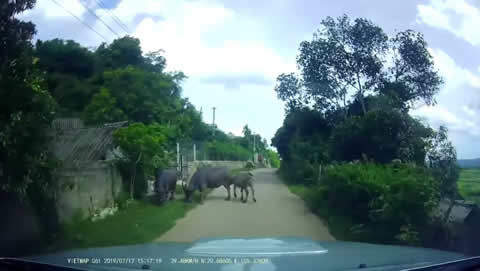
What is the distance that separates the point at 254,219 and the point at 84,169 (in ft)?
9.98

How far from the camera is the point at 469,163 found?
7465 millimetres

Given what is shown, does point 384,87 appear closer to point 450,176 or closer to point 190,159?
point 450,176

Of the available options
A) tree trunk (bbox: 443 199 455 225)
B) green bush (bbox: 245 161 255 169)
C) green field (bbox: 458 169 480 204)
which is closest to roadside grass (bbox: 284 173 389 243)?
tree trunk (bbox: 443 199 455 225)

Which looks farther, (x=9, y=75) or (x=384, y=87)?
(x=384, y=87)

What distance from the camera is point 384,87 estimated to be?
9.18 meters

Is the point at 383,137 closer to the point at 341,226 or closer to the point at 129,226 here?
the point at 341,226

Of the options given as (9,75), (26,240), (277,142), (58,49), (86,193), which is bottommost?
(26,240)

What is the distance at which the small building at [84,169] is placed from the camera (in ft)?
22.6

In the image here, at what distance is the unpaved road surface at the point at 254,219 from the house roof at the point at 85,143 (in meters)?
1.90

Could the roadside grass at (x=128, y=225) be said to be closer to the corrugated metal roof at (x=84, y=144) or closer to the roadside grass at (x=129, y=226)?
the roadside grass at (x=129, y=226)

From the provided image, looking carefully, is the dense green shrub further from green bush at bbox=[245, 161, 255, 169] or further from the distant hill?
green bush at bbox=[245, 161, 255, 169]

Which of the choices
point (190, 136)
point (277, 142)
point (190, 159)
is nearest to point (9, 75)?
point (190, 136)

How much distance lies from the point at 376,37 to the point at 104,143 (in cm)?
511

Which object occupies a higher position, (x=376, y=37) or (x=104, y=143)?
(x=376, y=37)
